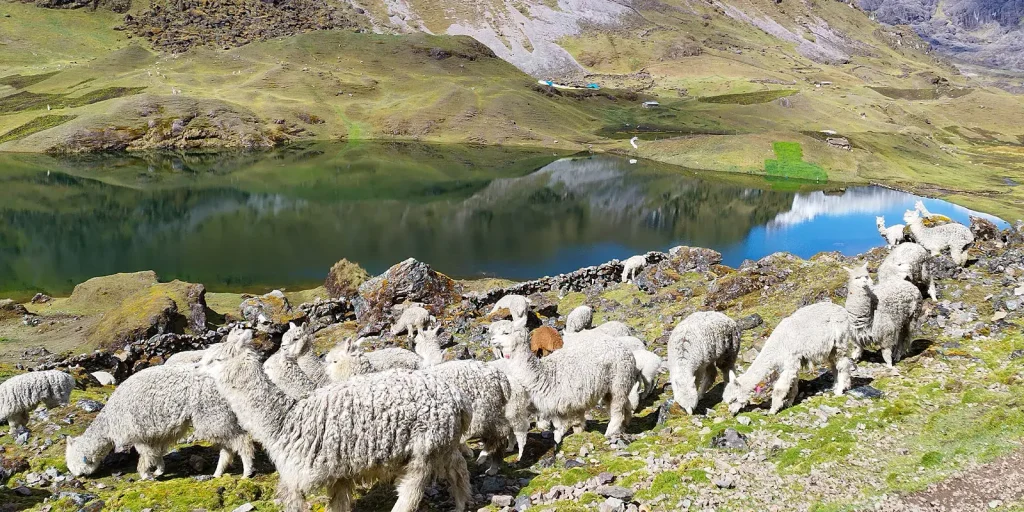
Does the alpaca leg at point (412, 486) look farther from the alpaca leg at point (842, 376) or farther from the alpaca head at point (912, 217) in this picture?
the alpaca head at point (912, 217)

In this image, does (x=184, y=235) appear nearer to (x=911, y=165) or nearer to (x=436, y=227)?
(x=436, y=227)

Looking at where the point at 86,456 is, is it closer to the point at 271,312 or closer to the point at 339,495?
the point at 339,495

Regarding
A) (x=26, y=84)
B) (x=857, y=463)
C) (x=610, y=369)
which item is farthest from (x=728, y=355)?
(x=26, y=84)

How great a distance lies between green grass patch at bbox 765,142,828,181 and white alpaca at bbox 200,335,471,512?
95.4m

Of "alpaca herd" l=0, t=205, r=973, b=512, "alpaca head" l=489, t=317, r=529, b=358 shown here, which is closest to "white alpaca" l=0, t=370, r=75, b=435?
"alpaca herd" l=0, t=205, r=973, b=512

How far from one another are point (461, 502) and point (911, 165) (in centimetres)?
11922

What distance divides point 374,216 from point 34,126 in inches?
3546

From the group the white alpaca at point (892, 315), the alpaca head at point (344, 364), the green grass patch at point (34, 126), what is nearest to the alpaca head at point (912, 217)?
the white alpaca at point (892, 315)

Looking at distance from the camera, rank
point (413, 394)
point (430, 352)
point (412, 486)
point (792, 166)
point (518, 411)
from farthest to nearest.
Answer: point (792, 166) → point (430, 352) → point (518, 411) → point (413, 394) → point (412, 486)

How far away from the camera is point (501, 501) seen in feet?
28.8

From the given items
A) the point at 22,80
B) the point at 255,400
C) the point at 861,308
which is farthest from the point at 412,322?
the point at 22,80

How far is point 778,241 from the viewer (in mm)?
53969

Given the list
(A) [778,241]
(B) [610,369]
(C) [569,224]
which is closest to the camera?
(B) [610,369]

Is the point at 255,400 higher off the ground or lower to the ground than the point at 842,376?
higher
